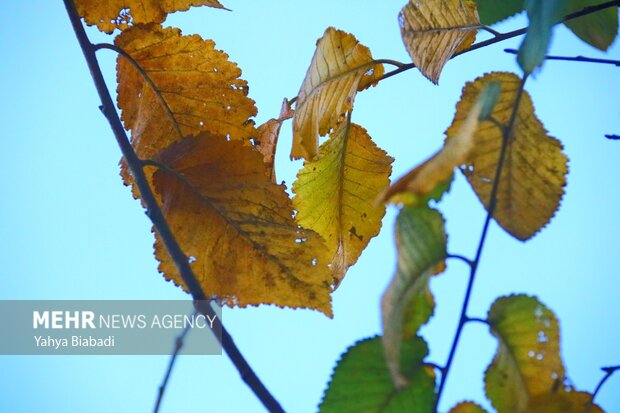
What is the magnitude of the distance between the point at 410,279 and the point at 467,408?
99 mm

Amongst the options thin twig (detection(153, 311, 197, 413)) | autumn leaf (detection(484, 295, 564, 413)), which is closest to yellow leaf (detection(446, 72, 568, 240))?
autumn leaf (detection(484, 295, 564, 413))

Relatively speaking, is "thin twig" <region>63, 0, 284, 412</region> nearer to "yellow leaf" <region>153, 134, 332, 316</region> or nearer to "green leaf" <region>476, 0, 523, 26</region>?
"yellow leaf" <region>153, 134, 332, 316</region>

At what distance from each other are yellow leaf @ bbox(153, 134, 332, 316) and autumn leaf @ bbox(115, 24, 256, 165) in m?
0.07

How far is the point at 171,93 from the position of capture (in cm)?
47

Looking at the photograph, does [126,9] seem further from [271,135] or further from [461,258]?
[461,258]

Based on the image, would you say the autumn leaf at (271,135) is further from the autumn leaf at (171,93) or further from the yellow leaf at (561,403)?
the yellow leaf at (561,403)

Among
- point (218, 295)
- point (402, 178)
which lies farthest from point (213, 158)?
point (402, 178)

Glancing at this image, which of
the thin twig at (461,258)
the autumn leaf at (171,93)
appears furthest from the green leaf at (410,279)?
the autumn leaf at (171,93)

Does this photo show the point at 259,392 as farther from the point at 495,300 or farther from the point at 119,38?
the point at 119,38

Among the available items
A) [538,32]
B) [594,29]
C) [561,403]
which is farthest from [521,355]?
[594,29]

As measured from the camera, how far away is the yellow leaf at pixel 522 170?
307mm

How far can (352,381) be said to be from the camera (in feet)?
0.97

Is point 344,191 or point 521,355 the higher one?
point 344,191

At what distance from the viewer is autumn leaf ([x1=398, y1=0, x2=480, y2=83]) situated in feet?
1.35
